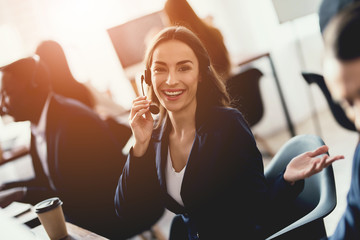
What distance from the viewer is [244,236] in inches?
41.5

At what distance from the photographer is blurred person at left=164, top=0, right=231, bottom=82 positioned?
106 centimetres

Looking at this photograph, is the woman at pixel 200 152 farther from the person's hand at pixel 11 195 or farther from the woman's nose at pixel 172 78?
the person's hand at pixel 11 195

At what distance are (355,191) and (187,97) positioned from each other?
52cm

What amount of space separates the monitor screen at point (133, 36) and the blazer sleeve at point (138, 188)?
329 millimetres

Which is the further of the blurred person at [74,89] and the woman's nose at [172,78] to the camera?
the blurred person at [74,89]

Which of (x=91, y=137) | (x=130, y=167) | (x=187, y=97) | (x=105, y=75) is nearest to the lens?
(x=187, y=97)

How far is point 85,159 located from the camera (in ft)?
4.81

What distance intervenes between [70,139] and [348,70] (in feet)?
3.74

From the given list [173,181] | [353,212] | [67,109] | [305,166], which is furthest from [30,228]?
[353,212]

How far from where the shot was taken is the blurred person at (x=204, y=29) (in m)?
1.06

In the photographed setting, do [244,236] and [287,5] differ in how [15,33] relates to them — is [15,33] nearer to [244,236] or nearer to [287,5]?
[287,5]

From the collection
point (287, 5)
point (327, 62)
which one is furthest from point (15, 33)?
point (327, 62)

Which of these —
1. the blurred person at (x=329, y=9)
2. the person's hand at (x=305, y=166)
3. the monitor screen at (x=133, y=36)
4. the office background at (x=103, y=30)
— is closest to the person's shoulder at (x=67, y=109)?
the office background at (x=103, y=30)

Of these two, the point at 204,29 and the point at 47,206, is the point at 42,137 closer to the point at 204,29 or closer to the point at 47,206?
the point at 47,206
